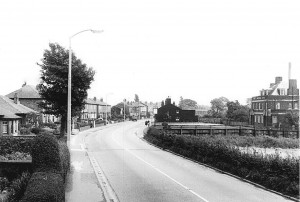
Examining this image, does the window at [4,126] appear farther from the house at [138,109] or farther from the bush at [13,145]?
the house at [138,109]

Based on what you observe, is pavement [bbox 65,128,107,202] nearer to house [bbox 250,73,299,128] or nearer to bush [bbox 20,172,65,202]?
bush [bbox 20,172,65,202]

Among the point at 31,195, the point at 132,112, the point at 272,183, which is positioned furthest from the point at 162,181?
the point at 132,112

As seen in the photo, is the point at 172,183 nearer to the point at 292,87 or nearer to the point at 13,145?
the point at 13,145

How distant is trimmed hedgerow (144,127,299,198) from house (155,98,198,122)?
206 feet

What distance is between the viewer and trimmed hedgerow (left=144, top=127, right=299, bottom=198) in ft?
46.0

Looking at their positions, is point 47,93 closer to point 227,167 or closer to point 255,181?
point 227,167

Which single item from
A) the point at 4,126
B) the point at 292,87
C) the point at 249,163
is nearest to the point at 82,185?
the point at 249,163

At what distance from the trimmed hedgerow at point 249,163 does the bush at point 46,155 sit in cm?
987

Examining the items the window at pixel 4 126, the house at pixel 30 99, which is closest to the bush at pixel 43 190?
the window at pixel 4 126

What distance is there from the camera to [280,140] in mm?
37344

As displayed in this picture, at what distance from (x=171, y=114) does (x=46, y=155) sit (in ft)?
260

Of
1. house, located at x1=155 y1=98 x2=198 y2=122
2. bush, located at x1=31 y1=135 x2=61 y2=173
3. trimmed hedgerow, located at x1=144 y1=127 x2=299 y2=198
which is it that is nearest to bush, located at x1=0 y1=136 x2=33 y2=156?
trimmed hedgerow, located at x1=144 y1=127 x2=299 y2=198

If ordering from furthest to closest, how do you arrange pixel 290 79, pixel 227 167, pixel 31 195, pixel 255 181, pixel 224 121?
pixel 224 121 < pixel 290 79 < pixel 227 167 < pixel 255 181 < pixel 31 195

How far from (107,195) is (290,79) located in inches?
2409
